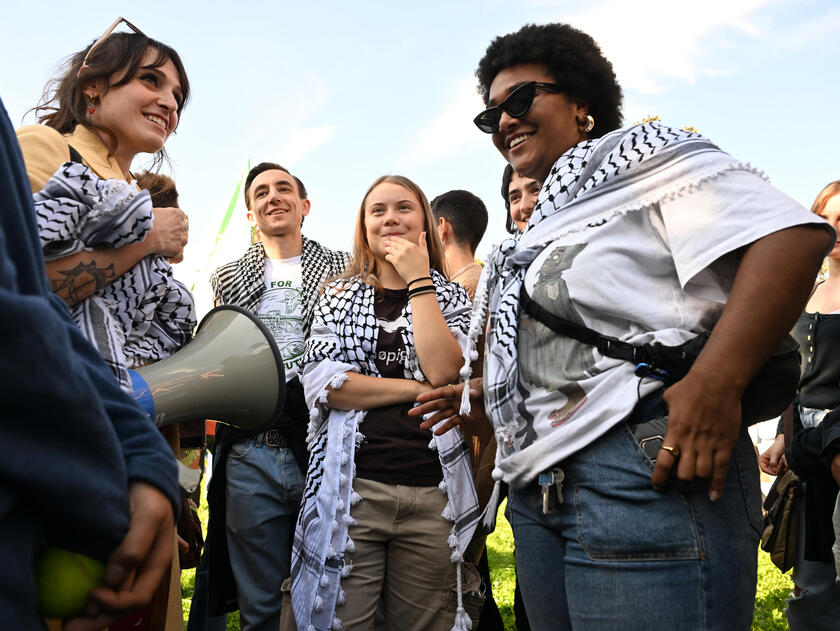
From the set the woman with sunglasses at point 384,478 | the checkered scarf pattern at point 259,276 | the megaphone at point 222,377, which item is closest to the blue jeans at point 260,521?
the woman with sunglasses at point 384,478

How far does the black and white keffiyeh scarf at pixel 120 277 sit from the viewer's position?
1.81 meters

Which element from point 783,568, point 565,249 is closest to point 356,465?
point 565,249

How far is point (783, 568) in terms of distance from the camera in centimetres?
330

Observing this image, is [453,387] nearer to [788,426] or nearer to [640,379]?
[640,379]

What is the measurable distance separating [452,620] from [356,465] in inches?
27.1

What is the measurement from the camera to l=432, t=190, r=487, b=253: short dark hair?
4.82 metres

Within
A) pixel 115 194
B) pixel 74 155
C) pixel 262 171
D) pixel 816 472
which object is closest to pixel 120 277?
pixel 115 194

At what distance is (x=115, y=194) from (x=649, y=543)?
5.41ft

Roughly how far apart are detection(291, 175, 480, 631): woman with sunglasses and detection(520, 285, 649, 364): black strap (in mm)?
1078

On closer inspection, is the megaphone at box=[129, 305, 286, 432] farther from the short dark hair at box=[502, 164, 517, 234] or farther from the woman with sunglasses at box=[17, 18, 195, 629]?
the short dark hair at box=[502, 164, 517, 234]

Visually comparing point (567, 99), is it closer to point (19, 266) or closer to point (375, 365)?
point (375, 365)

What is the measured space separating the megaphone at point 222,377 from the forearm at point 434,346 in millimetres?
571

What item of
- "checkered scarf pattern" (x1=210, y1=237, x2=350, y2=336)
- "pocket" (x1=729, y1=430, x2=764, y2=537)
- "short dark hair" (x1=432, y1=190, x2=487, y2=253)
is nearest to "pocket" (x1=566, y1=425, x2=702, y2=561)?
"pocket" (x1=729, y1=430, x2=764, y2=537)

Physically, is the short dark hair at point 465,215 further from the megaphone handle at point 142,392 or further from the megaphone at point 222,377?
the megaphone handle at point 142,392
